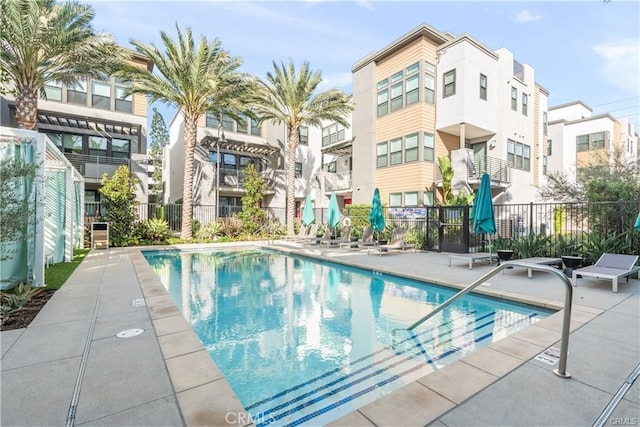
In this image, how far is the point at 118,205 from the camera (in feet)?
50.4

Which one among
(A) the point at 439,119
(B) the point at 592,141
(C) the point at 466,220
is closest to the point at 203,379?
(C) the point at 466,220

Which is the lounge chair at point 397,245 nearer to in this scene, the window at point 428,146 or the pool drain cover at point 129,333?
the window at point 428,146

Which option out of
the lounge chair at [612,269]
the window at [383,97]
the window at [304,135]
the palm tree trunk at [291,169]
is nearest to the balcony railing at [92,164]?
the palm tree trunk at [291,169]

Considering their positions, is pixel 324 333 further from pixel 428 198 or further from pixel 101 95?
pixel 101 95

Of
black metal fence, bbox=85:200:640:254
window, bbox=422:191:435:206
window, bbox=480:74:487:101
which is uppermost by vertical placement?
window, bbox=480:74:487:101

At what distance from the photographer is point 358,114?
22.7 m

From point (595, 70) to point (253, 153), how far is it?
869 inches

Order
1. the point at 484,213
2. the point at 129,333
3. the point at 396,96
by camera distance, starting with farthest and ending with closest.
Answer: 1. the point at 396,96
2. the point at 484,213
3. the point at 129,333

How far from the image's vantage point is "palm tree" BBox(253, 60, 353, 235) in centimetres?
1966

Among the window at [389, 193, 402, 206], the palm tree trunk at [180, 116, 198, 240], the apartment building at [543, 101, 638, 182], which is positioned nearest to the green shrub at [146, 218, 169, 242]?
the palm tree trunk at [180, 116, 198, 240]

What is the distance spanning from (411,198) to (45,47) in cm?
1828

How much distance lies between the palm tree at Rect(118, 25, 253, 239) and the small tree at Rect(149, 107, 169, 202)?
931 inches

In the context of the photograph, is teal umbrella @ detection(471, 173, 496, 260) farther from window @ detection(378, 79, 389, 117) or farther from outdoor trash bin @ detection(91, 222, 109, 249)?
outdoor trash bin @ detection(91, 222, 109, 249)

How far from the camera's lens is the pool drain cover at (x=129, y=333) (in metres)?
4.20
